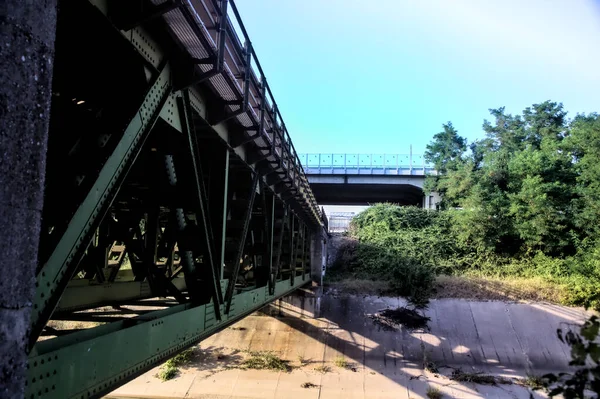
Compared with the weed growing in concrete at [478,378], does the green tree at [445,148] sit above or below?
above

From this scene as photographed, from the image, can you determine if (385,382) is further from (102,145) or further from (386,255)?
(102,145)

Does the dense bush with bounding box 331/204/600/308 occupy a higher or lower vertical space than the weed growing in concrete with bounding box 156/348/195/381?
higher

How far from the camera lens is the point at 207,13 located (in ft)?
18.1

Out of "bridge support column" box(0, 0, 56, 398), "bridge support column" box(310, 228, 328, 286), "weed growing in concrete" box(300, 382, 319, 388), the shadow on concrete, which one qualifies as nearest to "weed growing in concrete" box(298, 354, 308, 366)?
the shadow on concrete

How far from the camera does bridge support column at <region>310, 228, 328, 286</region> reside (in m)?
26.0

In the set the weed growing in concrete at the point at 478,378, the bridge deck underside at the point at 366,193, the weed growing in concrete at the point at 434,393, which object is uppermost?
the bridge deck underside at the point at 366,193

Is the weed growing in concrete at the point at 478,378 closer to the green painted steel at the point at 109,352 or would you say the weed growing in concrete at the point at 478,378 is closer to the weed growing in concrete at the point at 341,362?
the weed growing in concrete at the point at 341,362

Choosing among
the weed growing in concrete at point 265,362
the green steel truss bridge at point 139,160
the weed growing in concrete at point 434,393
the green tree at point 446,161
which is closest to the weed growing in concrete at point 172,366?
the weed growing in concrete at point 265,362

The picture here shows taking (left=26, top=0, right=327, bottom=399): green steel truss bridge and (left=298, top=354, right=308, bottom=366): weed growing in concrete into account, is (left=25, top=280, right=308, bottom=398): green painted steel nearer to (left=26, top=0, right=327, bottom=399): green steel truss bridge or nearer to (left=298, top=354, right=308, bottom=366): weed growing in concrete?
(left=26, top=0, right=327, bottom=399): green steel truss bridge

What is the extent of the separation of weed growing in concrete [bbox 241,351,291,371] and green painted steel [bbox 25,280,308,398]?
41.8ft

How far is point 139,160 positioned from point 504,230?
89.9 ft

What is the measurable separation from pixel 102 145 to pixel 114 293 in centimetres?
626

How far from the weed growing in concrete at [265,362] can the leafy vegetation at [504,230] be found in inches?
322

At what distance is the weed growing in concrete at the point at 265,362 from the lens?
→ 18.7m
